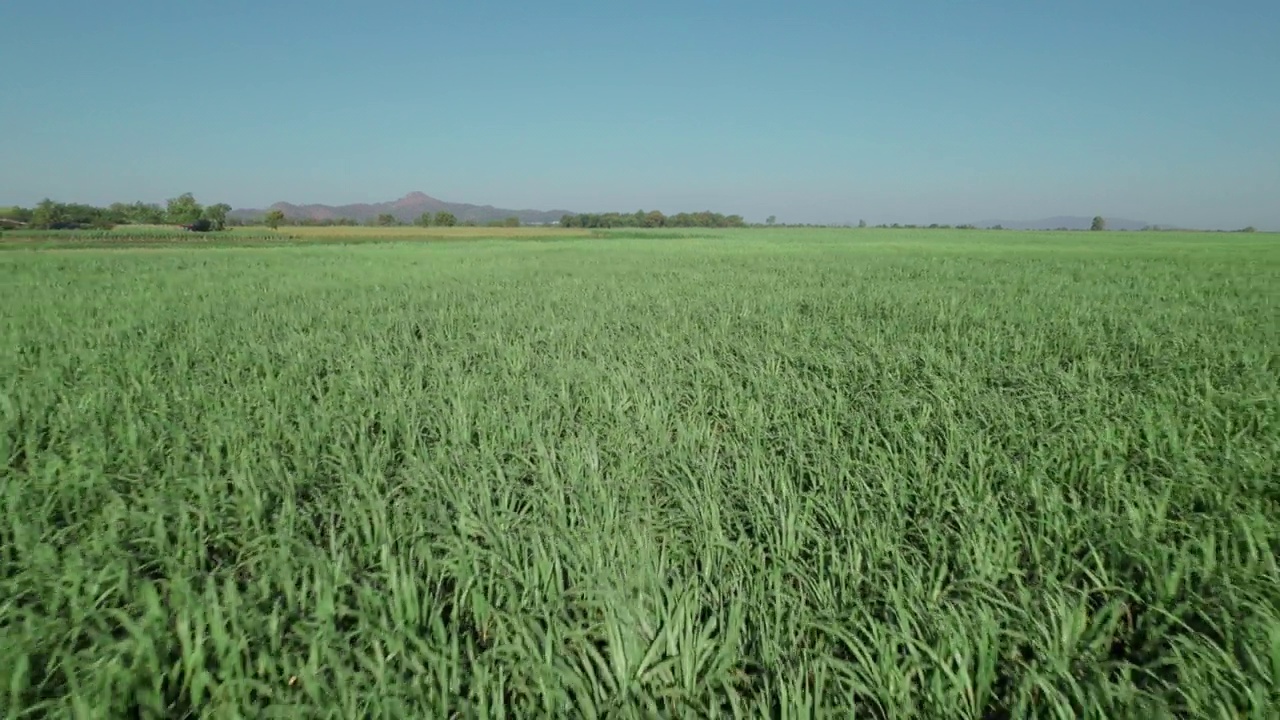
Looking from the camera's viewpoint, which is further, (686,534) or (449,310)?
(449,310)

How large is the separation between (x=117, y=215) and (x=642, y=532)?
352ft

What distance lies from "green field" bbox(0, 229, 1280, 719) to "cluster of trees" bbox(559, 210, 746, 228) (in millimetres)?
113195

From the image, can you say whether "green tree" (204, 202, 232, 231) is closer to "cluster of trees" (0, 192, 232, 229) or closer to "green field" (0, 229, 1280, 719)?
"cluster of trees" (0, 192, 232, 229)

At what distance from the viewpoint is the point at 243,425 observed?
165 inches

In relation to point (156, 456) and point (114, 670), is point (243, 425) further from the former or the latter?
point (114, 670)

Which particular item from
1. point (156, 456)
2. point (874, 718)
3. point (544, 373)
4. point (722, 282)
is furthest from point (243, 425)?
point (722, 282)

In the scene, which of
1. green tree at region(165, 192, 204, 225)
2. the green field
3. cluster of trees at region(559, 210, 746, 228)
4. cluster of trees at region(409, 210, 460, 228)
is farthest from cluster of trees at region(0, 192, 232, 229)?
the green field

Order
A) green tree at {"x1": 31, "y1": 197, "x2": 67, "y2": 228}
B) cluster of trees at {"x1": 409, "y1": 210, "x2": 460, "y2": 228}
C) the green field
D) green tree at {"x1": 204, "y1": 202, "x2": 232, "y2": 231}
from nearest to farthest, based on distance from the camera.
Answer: the green field → green tree at {"x1": 31, "y1": 197, "x2": 67, "y2": 228} → green tree at {"x1": 204, "y1": 202, "x2": 232, "y2": 231} → cluster of trees at {"x1": 409, "y1": 210, "x2": 460, "y2": 228}

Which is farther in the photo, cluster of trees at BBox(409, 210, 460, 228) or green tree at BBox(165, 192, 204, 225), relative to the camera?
cluster of trees at BBox(409, 210, 460, 228)

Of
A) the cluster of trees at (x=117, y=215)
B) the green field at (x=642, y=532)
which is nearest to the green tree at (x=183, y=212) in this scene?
the cluster of trees at (x=117, y=215)

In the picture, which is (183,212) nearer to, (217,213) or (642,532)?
(217,213)

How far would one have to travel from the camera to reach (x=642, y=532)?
2670 millimetres

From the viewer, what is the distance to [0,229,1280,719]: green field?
6.14 ft

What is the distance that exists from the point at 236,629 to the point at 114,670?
307mm
